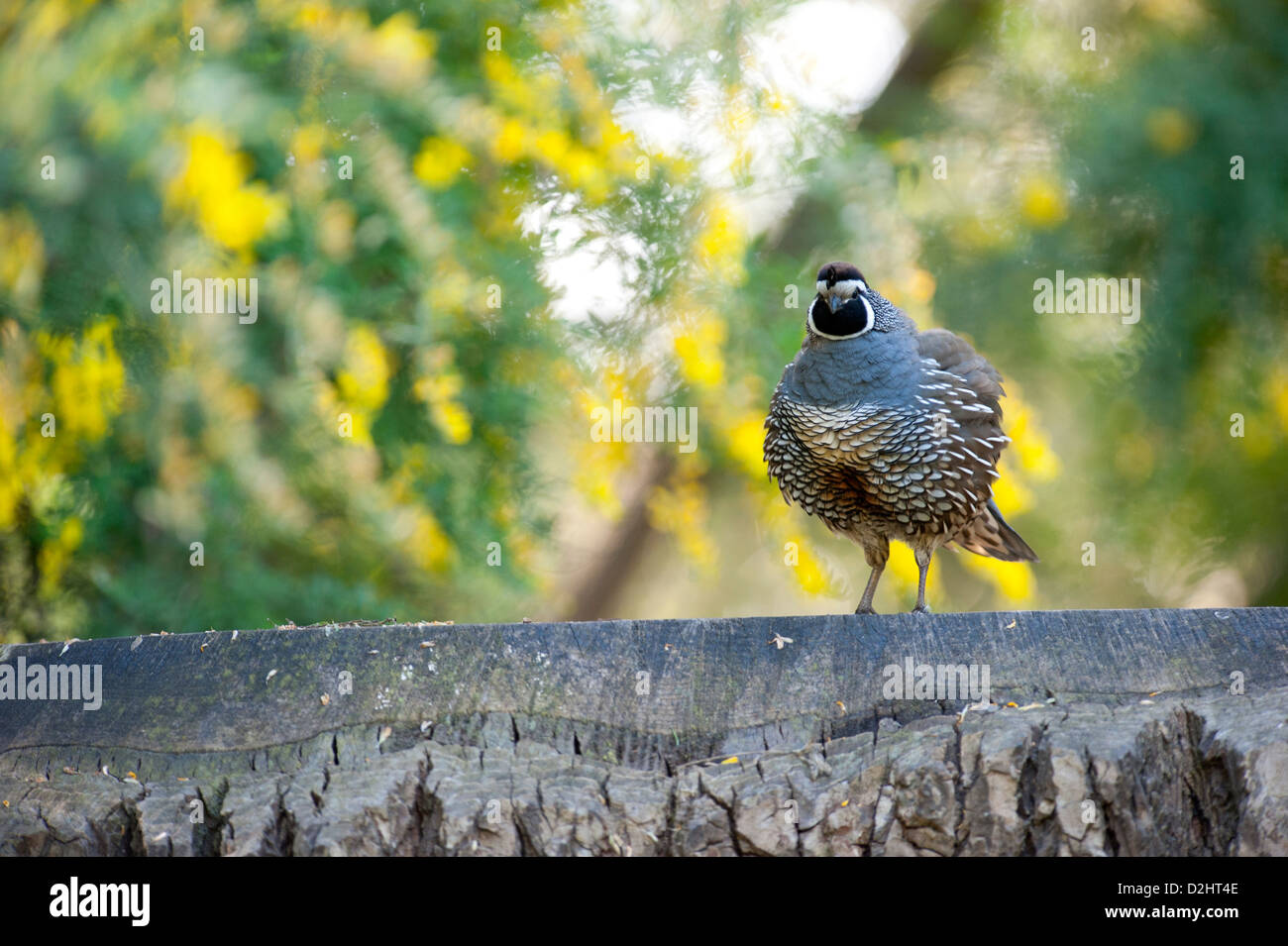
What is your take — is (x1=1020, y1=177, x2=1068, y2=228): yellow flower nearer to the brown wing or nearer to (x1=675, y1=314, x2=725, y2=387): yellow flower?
(x1=675, y1=314, x2=725, y2=387): yellow flower

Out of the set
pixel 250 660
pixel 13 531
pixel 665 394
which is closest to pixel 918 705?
pixel 250 660

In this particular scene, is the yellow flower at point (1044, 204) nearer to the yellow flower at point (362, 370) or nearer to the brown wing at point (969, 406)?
the brown wing at point (969, 406)

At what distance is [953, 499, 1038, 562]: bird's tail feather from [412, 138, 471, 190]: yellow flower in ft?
8.71

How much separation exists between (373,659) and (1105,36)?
5.93 metres

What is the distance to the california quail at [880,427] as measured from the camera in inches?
156

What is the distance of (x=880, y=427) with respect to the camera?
3.96 metres

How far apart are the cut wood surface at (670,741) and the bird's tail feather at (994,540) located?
221 cm

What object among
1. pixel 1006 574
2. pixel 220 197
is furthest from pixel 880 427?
pixel 220 197

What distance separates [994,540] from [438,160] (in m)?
2.80

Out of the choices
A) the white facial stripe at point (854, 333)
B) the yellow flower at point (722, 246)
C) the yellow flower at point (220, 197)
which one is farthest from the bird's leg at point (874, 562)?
the yellow flower at point (220, 197)
